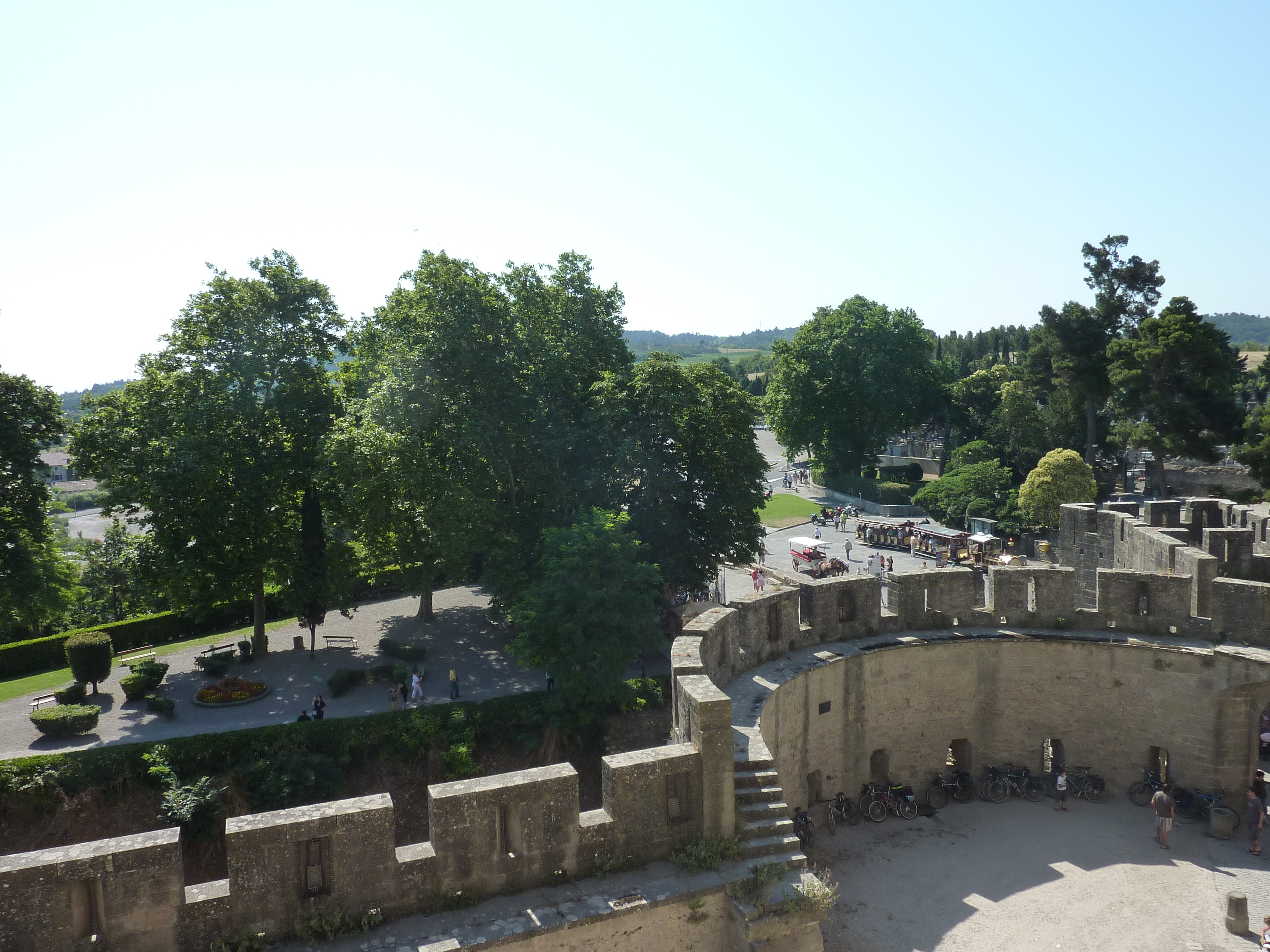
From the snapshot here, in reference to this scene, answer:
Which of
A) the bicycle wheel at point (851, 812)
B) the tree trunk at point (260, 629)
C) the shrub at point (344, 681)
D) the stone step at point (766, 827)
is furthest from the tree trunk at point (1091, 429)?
the stone step at point (766, 827)

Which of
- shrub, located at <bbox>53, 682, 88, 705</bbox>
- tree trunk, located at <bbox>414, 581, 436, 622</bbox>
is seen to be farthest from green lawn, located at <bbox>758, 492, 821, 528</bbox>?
shrub, located at <bbox>53, 682, 88, 705</bbox>

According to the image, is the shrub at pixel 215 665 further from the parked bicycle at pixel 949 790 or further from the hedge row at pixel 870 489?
the hedge row at pixel 870 489

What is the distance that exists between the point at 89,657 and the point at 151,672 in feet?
5.84

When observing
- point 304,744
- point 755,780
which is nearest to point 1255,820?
point 755,780

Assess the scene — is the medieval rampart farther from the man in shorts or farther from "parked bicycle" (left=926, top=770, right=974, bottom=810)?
the man in shorts

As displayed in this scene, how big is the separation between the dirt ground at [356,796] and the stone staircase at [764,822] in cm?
772

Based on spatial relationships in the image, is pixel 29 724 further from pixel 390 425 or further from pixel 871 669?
pixel 871 669

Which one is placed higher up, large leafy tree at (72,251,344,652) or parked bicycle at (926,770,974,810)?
large leafy tree at (72,251,344,652)

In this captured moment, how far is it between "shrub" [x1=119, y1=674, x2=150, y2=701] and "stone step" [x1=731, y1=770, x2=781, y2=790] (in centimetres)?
2206

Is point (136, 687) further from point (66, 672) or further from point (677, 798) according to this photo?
point (677, 798)

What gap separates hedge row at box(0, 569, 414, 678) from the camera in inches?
1227

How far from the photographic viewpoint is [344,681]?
27219 mm

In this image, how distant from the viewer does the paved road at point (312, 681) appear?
24031 mm

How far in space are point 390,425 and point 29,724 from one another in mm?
13285
